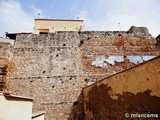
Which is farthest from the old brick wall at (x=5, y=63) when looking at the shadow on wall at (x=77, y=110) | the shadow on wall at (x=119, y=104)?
the shadow on wall at (x=119, y=104)

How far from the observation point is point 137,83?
4875 millimetres

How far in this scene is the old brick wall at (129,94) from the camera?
436cm

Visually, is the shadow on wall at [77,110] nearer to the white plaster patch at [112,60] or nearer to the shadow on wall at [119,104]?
the shadow on wall at [119,104]

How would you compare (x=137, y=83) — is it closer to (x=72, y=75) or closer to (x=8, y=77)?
(x=72, y=75)

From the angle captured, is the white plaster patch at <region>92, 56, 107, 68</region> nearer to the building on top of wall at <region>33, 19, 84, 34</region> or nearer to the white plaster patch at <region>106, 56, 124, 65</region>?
the white plaster patch at <region>106, 56, 124, 65</region>

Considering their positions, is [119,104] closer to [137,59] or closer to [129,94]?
[129,94]

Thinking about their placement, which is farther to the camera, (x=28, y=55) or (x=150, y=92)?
(x=28, y=55)

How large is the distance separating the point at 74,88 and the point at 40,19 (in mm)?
8645

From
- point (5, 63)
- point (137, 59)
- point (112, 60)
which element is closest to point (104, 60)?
point (112, 60)

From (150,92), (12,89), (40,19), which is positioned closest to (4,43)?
(12,89)

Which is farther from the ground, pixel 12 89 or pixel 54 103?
pixel 12 89

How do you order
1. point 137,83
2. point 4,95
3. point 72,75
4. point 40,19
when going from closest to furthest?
point 4,95 → point 137,83 → point 72,75 → point 40,19

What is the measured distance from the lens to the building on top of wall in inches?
595

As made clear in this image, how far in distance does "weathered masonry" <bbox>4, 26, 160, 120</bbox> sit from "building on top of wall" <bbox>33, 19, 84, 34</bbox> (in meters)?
5.34
